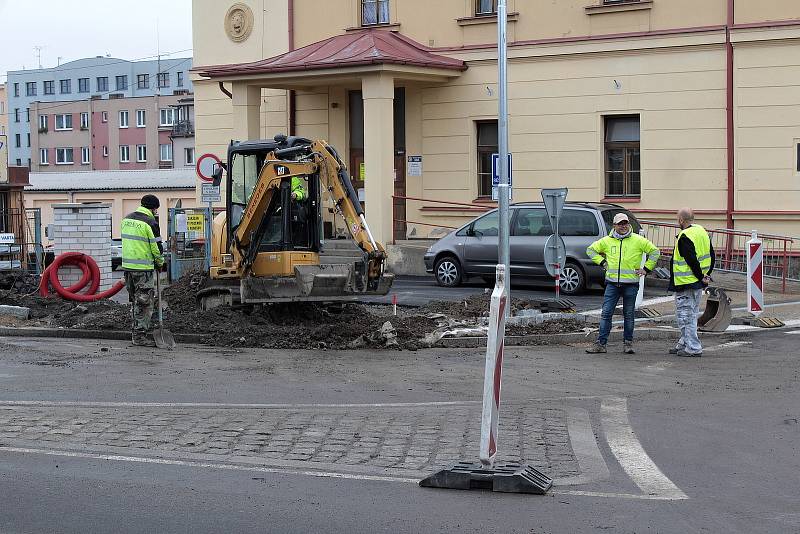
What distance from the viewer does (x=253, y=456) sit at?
838 cm

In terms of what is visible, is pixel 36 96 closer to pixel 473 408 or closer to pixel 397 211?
pixel 397 211

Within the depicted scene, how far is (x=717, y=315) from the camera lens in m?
16.8

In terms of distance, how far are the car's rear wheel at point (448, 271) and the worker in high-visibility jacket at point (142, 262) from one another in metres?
9.34

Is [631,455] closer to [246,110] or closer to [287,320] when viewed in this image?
[287,320]

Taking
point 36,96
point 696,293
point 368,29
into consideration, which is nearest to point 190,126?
point 36,96

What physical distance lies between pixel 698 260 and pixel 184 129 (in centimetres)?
7767

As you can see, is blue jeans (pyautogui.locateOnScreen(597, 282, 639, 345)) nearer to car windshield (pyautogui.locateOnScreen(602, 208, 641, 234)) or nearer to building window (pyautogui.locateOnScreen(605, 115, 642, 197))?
car windshield (pyautogui.locateOnScreen(602, 208, 641, 234))

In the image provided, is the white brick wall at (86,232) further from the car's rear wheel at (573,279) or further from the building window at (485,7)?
the building window at (485,7)

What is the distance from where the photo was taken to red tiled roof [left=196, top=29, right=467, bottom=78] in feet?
90.9

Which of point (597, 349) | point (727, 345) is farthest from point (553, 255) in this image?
point (727, 345)

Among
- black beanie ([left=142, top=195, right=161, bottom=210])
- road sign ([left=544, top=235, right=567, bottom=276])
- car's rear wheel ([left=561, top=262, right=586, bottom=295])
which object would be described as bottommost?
car's rear wheel ([left=561, top=262, right=586, bottom=295])

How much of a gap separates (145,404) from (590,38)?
19.0 metres

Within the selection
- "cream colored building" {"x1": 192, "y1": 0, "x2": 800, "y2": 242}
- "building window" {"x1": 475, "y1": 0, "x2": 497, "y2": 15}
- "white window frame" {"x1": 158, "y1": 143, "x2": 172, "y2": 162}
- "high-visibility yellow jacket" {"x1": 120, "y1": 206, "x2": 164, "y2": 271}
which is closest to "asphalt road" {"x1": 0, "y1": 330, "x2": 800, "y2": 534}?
"high-visibility yellow jacket" {"x1": 120, "y1": 206, "x2": 164, "y2": 271}

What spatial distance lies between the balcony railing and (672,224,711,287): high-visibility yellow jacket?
7627 cm
